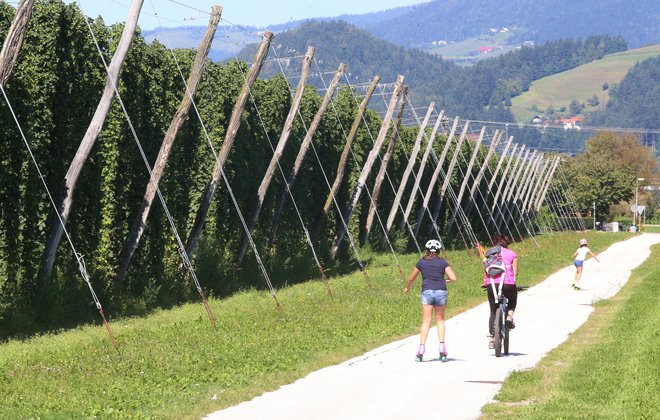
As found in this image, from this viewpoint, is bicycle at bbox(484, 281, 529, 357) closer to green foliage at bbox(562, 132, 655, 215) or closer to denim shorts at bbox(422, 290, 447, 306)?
denim shorts at bbox(422, 290, 447, 306)

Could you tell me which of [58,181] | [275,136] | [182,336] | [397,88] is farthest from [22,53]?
[397,88]

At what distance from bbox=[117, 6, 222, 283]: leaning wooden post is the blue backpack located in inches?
396

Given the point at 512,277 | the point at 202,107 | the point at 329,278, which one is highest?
the point at 202,107

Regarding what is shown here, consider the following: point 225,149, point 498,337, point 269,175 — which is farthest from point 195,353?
point 269,175

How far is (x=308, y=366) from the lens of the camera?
17.7m

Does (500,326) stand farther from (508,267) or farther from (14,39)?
(14,39)

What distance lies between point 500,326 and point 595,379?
3.82 meters

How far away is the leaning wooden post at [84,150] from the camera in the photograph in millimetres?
24562

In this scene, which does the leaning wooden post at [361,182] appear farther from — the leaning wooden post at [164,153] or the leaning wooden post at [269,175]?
the leaning wooden post at [164,153]

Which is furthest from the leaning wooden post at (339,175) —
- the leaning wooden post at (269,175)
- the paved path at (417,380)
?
the paved path at (417,380)

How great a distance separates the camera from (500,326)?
19.3 metres

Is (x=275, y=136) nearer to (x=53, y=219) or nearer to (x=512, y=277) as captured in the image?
(x=53, y=219)

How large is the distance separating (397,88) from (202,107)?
16358mm

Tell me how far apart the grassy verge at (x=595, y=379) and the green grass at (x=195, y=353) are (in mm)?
3021
